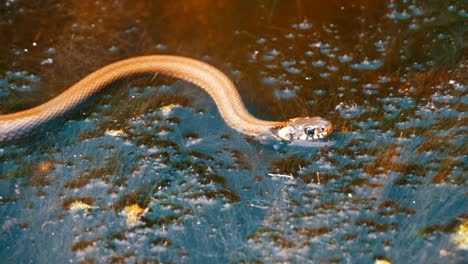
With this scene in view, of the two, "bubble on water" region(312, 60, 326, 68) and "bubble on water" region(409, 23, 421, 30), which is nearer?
"bubble on water" region(312, 60, 326, 68)

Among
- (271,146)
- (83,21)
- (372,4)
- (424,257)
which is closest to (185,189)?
(271,146)

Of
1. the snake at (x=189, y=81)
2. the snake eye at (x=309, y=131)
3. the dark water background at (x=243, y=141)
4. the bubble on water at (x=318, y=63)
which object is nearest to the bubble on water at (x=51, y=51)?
the dark water background at (x=243, y=141)

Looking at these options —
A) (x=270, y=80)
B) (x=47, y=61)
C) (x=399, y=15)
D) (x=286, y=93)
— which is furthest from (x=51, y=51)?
(x=399, y=15)

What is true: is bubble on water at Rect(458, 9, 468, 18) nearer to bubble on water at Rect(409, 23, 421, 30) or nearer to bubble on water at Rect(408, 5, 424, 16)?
bubble on water at Rect(408, 5, 424, 16)

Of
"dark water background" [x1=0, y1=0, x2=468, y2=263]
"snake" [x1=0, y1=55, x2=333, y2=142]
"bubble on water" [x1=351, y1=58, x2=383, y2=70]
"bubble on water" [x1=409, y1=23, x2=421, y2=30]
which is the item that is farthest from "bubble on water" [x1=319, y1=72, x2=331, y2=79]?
"bubble on water" [x1=409, y1=23, x2=421, y2=30]

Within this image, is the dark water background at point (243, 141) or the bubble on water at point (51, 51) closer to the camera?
the dark water background at point (243, 141)

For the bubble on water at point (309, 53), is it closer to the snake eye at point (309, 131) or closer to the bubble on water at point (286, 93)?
the bubble on water at point (286, 93)

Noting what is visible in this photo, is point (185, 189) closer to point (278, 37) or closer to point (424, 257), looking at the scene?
point (424, 257)
